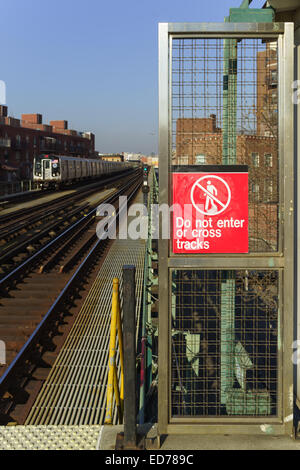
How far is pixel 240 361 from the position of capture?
4.33 meters

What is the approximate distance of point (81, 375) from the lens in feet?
20.6

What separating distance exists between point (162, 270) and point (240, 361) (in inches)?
57.3

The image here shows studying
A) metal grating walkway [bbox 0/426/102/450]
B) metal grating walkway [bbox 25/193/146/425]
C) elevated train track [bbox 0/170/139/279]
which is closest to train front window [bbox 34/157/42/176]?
elevated train track [bbox 0/170/139/279]

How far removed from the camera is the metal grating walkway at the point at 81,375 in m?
5.38

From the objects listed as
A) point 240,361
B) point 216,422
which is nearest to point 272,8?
point 240,361

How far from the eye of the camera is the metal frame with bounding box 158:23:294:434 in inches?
131

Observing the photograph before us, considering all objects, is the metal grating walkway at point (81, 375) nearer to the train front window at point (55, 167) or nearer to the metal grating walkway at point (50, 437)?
the metal grating walkway at point (50, 437)

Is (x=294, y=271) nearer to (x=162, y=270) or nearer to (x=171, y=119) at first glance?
(x=162, y=270)

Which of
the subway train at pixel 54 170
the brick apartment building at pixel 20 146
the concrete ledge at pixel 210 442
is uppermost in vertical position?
the brick apartment building at pixel 20 146

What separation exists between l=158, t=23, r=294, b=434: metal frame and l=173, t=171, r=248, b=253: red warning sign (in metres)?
0.07

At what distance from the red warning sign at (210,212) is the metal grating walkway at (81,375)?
9.10ft

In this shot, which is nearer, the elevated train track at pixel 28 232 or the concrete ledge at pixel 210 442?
the concrete ledge at pixel 210 442

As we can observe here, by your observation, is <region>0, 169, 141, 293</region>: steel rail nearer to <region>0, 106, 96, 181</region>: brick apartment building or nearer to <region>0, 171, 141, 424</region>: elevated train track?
<region>0, 171, 141, 424</region>: elevated train track

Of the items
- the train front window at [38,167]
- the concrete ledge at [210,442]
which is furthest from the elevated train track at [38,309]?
the train front window at [38,167]
